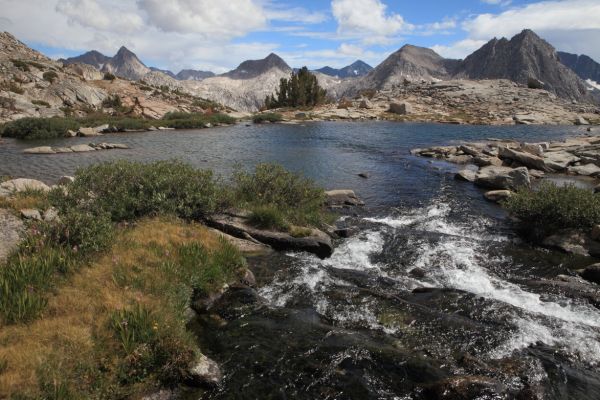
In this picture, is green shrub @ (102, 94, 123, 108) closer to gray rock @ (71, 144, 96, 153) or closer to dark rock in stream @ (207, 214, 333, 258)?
gray rock @ (71, 144, 96, 153)

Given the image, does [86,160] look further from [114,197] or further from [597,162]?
[597,162]

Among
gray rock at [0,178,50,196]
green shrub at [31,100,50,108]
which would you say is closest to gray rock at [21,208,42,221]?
gray rock at [0,178,50,196]

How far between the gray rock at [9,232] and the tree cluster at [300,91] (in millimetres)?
114523

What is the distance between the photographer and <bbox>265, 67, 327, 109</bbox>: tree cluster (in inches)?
4776

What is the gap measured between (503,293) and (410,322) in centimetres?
464

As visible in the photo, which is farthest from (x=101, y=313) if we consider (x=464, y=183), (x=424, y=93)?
(x=424, y=93)

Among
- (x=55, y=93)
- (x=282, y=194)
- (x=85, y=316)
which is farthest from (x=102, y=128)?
(x=85, y=316)

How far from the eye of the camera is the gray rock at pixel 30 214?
43.0ft

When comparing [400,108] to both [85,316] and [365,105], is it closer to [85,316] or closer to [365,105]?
[365,105]

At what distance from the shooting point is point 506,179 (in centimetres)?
2878

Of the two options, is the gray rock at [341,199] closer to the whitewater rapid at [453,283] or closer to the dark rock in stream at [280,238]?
the whitewater rapid at [453,283]

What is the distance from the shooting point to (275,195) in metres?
19.7

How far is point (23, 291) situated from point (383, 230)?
1591cm

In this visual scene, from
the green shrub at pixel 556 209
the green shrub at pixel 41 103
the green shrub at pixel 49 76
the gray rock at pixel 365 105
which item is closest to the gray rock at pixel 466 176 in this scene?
the green shrub at pixel 556 209
